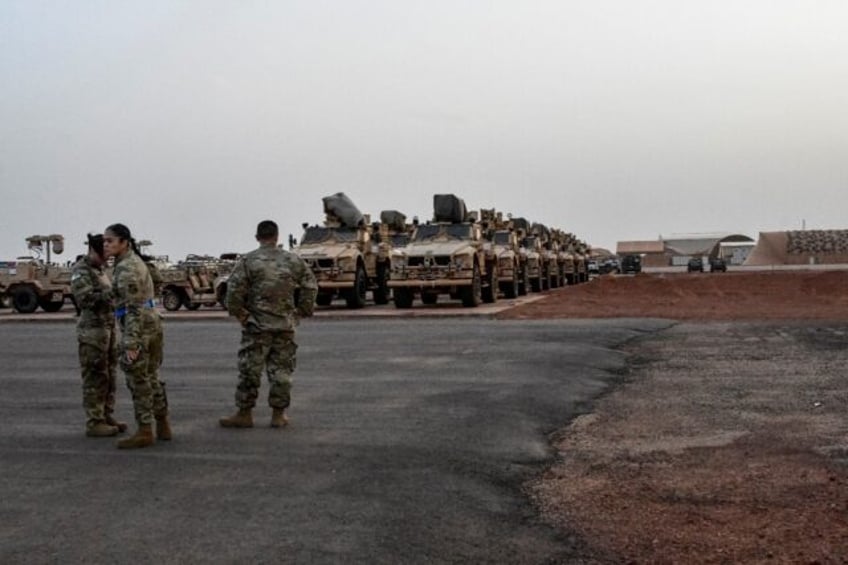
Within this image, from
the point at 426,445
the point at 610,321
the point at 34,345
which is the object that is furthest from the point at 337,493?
the point at 610,321

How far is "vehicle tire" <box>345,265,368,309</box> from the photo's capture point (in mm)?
25828

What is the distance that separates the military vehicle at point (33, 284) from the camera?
2961 cm

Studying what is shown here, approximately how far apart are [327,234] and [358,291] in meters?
1.94

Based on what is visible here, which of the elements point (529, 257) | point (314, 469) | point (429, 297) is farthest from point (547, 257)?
point (314, 469)

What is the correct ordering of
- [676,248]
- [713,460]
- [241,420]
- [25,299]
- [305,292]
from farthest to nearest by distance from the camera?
[676,248], [25,299], [305,292], [241,420], [713,460]

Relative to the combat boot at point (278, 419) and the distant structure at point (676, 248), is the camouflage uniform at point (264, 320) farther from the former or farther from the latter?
the distant structure at point (676, 248)

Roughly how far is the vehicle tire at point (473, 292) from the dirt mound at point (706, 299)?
1286 millimetres

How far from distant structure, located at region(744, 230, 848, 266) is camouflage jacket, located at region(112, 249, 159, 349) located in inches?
2975

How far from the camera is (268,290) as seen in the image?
799 cm

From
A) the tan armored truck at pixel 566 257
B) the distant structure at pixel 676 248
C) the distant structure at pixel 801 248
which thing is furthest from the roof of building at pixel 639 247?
the tan armored truck at pixel 566 257

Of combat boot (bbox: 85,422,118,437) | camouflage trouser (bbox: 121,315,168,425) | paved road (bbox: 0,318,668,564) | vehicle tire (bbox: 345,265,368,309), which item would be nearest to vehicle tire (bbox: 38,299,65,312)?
vehicle tire (bbox: 345,265,368,309)

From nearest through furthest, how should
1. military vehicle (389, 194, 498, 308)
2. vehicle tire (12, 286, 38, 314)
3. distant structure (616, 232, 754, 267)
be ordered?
military vehicle (389, 194, 498, 308)
vehicle tire (12, 286, 38, 314)
distant structure (616, 232, 754, 267)

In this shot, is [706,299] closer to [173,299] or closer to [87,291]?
→ [173,299]

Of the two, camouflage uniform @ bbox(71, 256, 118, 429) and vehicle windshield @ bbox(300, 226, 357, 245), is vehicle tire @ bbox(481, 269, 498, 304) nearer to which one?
vehicle windshield @ bbox(300, 226, 357, 245)
